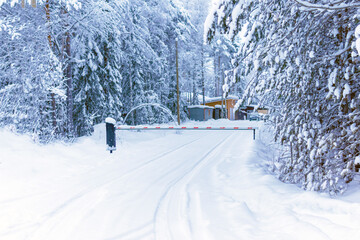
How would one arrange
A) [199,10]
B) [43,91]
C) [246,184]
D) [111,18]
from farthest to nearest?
[199,10], [111,18], [43,91], [246,184]

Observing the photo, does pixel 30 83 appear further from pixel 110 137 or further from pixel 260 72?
pixel 260 72

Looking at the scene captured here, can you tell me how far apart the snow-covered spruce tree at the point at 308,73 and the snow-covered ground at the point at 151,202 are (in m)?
0.70

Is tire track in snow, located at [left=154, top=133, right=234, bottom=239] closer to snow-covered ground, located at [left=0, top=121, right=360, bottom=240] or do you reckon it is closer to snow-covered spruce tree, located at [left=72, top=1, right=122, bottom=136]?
snow-covered ground, located at [left=0, top=121, right=360, bottom=240]

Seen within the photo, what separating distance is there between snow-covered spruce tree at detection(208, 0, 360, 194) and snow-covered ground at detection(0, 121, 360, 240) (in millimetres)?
700

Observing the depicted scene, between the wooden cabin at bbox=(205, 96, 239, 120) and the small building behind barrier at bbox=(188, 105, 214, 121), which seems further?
the wooden cabin at bbox=(205, 96, 239, 120)

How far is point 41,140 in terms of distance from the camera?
9.09 m

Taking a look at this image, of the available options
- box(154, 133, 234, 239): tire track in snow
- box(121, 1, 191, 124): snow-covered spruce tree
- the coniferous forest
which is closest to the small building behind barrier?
box(121, 1, 191, 124): snow-covered spruce tree

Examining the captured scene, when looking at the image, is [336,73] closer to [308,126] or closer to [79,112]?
[308,126]

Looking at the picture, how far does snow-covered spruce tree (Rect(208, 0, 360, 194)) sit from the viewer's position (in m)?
4.67

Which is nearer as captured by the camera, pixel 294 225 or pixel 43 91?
pixel 294 225

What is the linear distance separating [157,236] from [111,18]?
12.0m

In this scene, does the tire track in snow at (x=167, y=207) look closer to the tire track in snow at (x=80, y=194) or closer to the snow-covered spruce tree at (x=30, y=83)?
the tire track in snow at (x=80, y=194)

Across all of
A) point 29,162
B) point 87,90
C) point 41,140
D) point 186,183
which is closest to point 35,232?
point 186,183

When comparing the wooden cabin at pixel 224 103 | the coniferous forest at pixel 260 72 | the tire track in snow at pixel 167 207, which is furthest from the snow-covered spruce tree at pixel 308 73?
the wooden cabin at pixel 224 103
